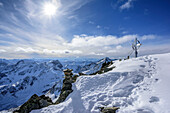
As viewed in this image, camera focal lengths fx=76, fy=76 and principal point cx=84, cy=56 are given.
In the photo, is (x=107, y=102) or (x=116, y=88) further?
(x=116, y=88)

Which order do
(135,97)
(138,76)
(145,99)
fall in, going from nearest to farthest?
1. (145,99)
2. (135,97)
3. (138,76)

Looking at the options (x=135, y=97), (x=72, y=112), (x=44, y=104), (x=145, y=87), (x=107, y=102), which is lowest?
(x=44, y=104)

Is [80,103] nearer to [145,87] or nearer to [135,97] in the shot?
[135,97]

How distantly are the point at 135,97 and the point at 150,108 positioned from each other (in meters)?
1.42

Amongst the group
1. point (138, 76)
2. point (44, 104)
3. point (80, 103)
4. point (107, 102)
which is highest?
point (138, 76)

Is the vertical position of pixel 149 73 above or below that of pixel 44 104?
above

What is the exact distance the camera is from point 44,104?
9.28 m

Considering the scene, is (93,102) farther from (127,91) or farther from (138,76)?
(138,76)

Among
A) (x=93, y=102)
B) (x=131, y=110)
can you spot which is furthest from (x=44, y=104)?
(x=131, y=110)

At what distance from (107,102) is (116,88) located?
2.12 metres

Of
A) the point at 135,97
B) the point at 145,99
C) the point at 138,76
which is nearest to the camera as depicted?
the point at 145,99

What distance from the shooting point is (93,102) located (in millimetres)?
7172

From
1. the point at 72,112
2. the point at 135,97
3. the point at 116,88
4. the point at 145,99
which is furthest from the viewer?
the point at 116,88

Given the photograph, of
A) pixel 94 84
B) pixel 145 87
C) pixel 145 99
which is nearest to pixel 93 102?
pixel 94 84
